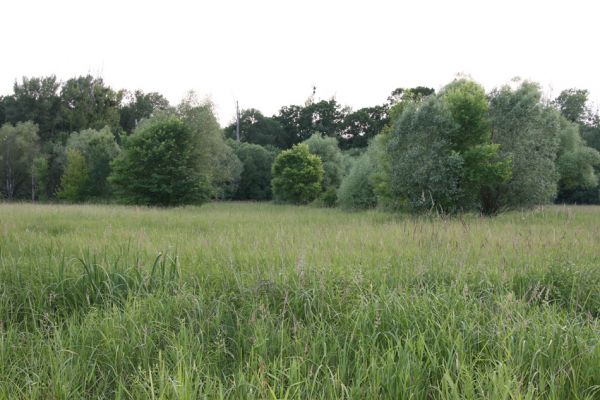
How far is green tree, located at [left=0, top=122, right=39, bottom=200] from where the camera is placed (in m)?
44.6

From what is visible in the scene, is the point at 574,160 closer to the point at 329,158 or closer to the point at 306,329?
the point at 329,158

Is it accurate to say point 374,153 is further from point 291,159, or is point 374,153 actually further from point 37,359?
point 37,359

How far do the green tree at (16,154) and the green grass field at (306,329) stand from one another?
49.8m

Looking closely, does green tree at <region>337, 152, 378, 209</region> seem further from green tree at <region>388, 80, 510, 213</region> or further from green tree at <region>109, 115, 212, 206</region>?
green tree at <region>109, 115, 212, 206</region>

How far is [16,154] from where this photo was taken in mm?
45406

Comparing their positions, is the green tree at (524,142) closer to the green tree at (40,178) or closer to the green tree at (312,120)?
the green tree at (312,120)

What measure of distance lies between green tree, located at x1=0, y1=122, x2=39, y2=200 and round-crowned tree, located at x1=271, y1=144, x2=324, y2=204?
3039cm

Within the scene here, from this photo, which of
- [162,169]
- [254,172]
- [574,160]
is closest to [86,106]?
[254,172]

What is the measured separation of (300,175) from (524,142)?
22869mm

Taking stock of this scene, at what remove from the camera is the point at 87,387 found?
258 centimetres

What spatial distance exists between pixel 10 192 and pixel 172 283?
178ft

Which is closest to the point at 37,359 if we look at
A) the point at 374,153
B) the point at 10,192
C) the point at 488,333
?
the point at 488,333

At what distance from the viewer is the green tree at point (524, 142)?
17.3 metres

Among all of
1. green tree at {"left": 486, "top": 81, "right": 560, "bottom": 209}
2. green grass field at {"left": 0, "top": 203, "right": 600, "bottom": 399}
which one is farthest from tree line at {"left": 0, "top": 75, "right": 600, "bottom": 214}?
green grass field at {"left": 0, "top": 203, "right": 600, "bottom": 399}
